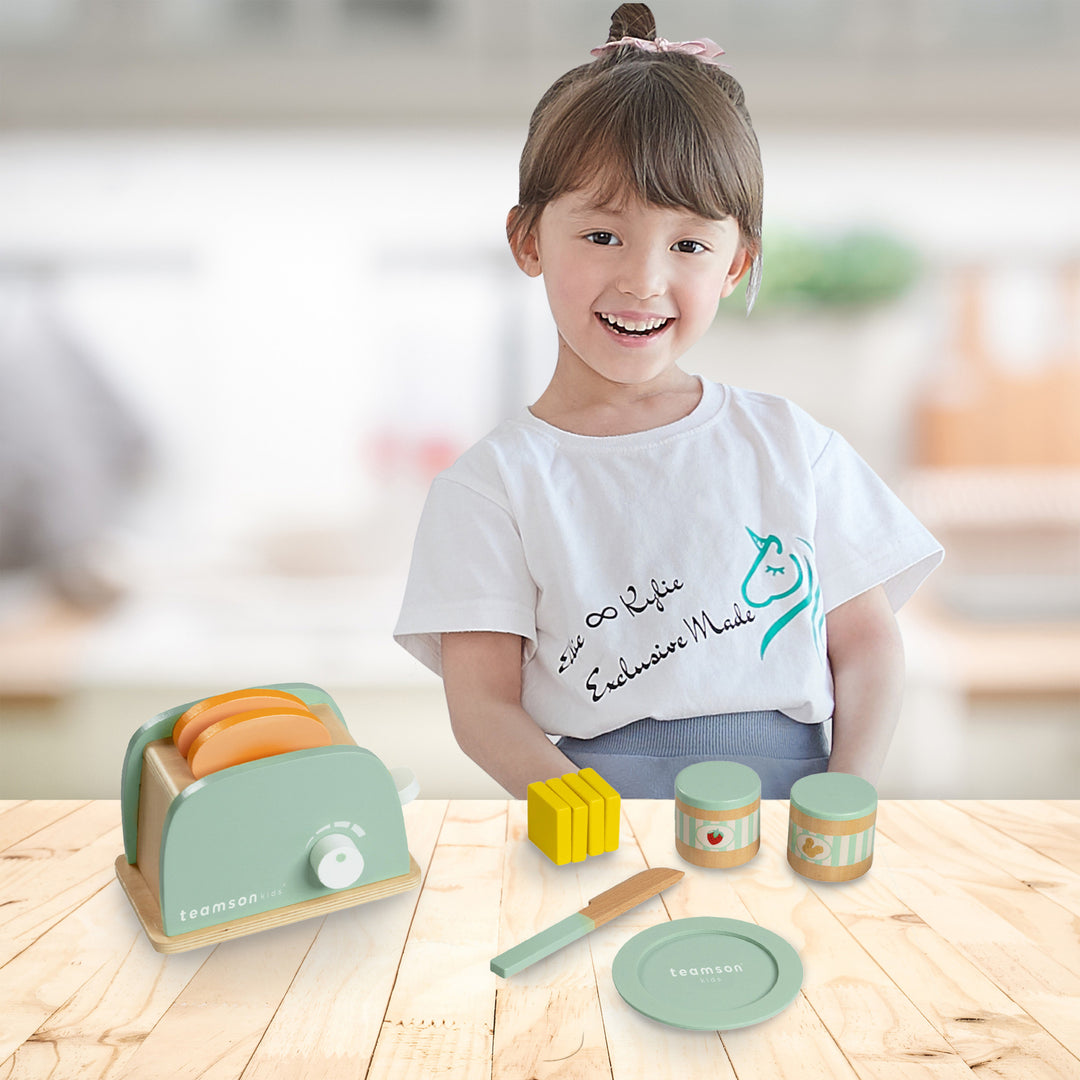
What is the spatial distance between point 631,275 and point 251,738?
0.49 metres

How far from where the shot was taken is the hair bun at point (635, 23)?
943mm

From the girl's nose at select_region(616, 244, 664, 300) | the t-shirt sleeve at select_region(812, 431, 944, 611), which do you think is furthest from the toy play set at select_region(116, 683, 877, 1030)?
the girl's nose at select_region(616, 244, 664, 300)

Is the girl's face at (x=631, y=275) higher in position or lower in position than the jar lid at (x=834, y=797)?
higher

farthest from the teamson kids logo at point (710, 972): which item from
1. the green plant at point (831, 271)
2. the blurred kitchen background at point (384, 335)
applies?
the green plant at point (831, 271)

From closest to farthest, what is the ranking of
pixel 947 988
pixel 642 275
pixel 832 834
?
pixel 947 988
pixel 832 834
pixel 642 275

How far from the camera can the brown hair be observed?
0.83 metres

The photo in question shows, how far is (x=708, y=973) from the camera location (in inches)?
22.0

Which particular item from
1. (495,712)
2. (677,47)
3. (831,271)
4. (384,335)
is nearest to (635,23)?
(677,47)

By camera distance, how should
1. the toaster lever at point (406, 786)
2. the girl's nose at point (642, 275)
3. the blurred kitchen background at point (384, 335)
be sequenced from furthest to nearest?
the blurred kitchen background at point (384, 335), the girl's nose at point (642, 275), the toaster lever at point (406, 786)

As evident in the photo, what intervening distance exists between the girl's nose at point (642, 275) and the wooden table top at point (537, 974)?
43 cm

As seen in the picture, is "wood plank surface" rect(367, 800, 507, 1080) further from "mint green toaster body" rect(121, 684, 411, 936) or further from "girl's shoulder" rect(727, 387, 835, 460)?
"girl's shoulder" rect(727, 387, 835, 460)

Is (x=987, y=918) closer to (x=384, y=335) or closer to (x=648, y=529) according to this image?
(x=648, y=529)

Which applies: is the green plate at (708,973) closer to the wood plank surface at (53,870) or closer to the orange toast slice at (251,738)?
the orange toast slice at (251,738)

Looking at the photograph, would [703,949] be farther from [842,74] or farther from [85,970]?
[842,74]
